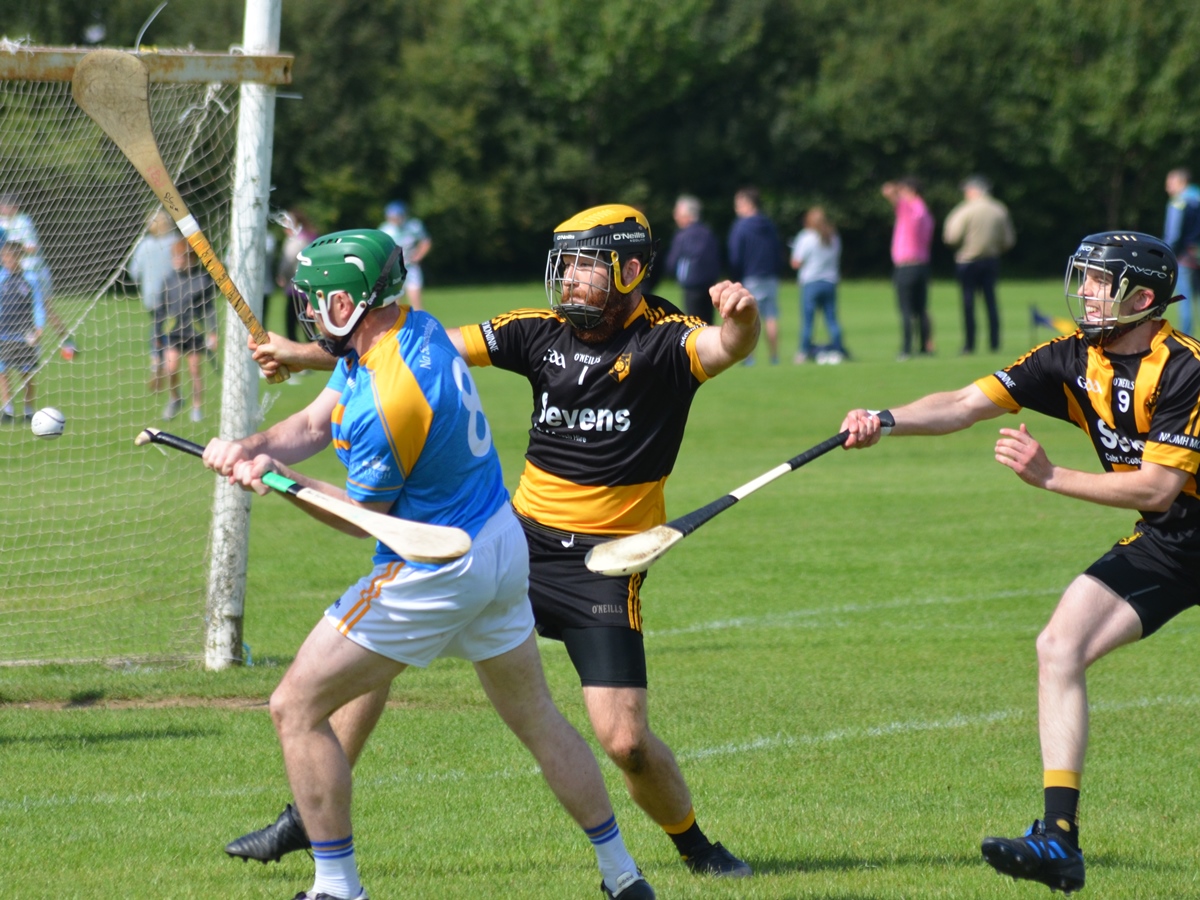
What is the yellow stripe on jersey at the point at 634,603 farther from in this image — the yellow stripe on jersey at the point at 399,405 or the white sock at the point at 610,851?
the yellow stripe on jersey at the point at 399,405

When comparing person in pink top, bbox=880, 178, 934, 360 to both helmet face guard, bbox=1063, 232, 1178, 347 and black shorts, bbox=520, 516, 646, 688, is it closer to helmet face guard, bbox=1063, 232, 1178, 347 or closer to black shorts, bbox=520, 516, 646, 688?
helmet face guard, bbox=1063, 232, 1178, 347

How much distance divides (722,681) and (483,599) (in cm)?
349

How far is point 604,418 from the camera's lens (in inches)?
205

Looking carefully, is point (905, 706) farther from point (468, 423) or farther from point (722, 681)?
point (468, 423)

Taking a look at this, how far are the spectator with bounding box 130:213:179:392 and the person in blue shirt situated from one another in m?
5.24

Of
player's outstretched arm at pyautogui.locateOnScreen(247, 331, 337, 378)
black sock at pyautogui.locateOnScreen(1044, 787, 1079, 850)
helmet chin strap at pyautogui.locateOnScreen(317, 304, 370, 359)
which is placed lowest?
black sock at pyautogui.locateOnScreen(1044, 787, 1079, 850)

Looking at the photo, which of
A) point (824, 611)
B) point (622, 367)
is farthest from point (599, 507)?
point (824, 611)

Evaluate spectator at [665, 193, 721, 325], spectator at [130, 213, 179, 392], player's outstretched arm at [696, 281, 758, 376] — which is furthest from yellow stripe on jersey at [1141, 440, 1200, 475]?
spectator at [665, 193, 721, 325]

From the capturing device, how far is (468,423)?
4.23 m

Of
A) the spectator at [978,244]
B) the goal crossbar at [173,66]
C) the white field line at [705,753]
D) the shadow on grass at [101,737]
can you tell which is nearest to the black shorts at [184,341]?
the goal crossbar at [173,66]

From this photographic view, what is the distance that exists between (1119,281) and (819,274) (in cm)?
1573

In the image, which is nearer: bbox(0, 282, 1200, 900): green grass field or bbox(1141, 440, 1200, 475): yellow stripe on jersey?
bbox(1141, 440, 1200, 475): yellow stripe on jersey

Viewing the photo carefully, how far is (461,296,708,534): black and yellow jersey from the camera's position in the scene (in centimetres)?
518

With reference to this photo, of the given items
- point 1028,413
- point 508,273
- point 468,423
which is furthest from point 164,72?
point 508,273
